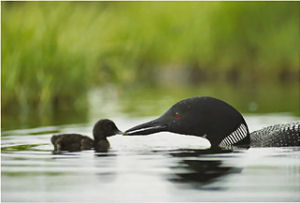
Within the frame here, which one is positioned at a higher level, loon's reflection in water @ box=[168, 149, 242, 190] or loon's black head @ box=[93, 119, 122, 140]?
loon's black head @ box=[93, 119, 122, 140]

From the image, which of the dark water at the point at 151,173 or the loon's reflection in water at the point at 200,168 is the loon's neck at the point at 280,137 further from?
the loon's reflection in water at the point at 200,168

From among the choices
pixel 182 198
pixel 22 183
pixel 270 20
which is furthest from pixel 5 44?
pixel 270 20

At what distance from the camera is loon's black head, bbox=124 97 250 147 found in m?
5.89

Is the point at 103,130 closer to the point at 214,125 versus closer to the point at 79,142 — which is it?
the point at 79,142

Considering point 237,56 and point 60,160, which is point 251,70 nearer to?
point 237,56

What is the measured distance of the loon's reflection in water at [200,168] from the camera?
4.39m

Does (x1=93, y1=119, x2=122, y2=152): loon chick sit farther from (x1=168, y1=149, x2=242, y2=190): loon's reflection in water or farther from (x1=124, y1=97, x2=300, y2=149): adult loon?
(x1=168, y1=149, x2=242, y2=190): loon's reflection in water

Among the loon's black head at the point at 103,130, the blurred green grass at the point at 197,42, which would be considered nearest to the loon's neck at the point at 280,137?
the loon's black head at the point at 103,130

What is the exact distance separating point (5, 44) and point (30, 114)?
991 mm

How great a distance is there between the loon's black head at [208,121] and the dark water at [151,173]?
6.8 inches

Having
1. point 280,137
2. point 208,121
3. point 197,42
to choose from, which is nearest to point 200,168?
point 208,121

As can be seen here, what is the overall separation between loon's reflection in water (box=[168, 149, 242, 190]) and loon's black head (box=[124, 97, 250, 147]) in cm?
17

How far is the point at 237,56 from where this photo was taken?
67.4ft

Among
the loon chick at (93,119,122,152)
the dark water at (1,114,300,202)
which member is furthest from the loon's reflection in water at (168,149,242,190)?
the loon chick at (93,119,122,152)
